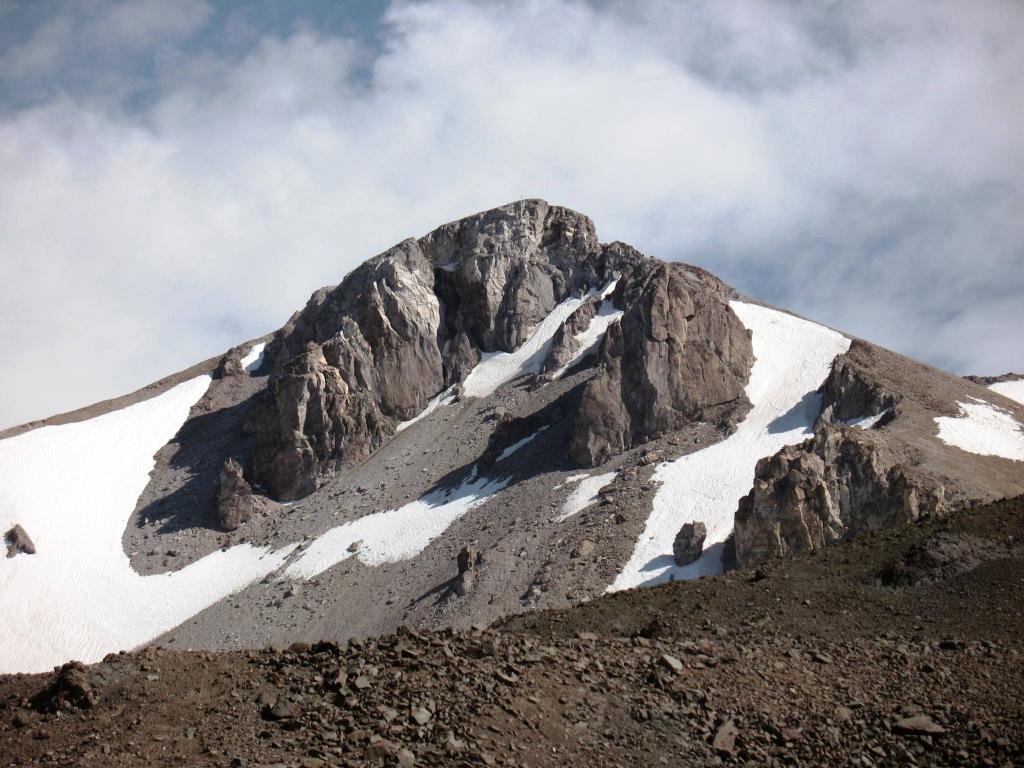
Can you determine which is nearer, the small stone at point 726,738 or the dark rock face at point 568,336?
the small stone at point 726,738

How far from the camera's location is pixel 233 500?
253ft

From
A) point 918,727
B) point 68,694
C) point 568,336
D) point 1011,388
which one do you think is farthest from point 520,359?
point 68,694

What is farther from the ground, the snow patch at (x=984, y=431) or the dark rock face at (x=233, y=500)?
the dark rock face at (x=233, y=500)

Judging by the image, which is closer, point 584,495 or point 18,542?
point 584,495

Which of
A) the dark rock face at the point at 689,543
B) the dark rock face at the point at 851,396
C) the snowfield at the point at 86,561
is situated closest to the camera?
the dark rock face at the point at 689,543

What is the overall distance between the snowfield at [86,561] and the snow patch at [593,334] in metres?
30.9

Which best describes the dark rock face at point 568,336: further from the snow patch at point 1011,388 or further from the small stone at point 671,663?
the small stone at point 671,663

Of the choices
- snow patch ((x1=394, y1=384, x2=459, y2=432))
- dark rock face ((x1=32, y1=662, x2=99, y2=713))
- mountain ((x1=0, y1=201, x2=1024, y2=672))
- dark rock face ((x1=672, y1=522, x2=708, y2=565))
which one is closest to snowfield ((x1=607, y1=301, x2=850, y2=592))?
mountain ((x1=0, y1=201, x2=1024, y2=672))

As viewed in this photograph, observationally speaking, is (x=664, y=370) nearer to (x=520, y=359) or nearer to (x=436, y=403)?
(x=520, y=359)

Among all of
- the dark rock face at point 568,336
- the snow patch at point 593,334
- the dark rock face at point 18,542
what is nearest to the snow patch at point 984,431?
the snow patch at point 593,334

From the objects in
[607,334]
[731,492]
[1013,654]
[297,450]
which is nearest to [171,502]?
[297,450]

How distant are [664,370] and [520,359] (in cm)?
2464

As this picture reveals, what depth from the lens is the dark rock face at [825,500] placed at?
4528 centimetres

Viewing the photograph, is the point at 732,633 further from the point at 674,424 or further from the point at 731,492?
the point at 674,424
